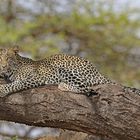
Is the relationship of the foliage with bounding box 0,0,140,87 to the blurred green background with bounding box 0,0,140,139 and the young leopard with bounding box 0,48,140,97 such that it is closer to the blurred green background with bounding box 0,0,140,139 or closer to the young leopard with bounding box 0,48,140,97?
the blurred green background with bounding box 0,0,140,139

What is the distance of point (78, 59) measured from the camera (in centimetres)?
610

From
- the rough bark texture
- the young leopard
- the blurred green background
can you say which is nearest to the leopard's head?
the young leopard

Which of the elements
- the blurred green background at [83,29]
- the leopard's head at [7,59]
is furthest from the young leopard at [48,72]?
the blurred green background at [83,29]

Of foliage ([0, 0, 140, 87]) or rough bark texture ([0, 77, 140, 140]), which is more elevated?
foliage ([0, 0, 140, 87])

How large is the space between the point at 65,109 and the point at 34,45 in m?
5.63

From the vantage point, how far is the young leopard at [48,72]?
576cm

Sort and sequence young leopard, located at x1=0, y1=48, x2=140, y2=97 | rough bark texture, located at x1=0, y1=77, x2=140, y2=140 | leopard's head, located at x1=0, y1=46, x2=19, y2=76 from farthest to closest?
1. leopard's head, located at x1=0, y1=46, x2=19, y2=76
2. young leopard, located at x1=0, y1=48, x2=140, y2=97
3. rough bark texture, located at x1=0, y1=77, x2=140, y2=140

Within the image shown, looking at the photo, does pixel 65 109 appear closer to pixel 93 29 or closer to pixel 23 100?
pixel 23 100

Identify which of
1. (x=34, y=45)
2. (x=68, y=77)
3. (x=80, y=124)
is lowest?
(x=80, y=124)

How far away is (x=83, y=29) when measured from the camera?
11641 mm

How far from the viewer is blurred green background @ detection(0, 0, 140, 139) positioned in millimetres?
11477

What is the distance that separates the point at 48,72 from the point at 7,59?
18.1 inches

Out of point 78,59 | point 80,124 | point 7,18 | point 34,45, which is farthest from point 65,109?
point 7,18

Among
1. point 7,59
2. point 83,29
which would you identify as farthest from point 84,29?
point 7,59
